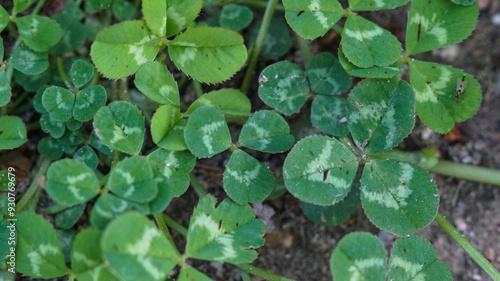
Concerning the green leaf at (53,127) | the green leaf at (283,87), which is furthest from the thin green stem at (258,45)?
the green leaf at (53,127)

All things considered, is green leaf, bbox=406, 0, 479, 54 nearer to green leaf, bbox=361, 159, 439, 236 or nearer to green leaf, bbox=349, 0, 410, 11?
green leaf, bbox=349, 0, 410, 11

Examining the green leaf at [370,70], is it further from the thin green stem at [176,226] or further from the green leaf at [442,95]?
the thin green stem at [176,226]

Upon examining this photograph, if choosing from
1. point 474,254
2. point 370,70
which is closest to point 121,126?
point 370,70

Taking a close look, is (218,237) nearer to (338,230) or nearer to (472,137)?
(338,230)

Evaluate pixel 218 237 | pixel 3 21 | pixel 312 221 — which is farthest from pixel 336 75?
pixel 3 21

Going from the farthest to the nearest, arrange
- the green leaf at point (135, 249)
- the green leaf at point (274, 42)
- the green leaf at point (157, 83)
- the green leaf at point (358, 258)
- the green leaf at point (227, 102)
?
the green leaf at point (274, 42)
the green leaf at point (227, 102)
the green leaf at point (157, 83)
the green leaf at point (358, 258)
the green leaf at point (135, 249)

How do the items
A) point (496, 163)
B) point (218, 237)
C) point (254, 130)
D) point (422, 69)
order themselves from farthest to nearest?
point (496, 163), point (422, 69), point (254, 130), point (218, 237)
